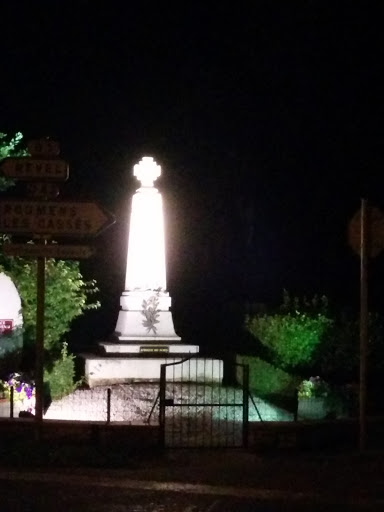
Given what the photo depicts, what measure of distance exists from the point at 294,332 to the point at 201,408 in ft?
11.7

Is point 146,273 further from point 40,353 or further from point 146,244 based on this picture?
point 40,353

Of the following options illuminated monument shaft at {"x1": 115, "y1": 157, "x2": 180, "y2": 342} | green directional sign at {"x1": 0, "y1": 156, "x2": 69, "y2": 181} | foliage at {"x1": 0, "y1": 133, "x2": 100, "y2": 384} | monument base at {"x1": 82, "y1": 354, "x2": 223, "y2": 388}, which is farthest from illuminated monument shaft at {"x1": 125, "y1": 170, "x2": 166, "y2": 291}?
green directional sign at {"x1": 0, "y1": 156, "x2": 69, "y2": 181}

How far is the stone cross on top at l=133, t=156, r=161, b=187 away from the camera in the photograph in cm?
2002

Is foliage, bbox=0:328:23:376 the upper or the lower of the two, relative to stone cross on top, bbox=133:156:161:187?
lower

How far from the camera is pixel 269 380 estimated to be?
16.8 meters

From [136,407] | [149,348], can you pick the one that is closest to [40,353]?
[136,407]

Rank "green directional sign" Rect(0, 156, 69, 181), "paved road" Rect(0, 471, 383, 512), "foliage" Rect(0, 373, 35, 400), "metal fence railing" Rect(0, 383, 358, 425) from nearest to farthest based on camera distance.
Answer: "paved road" Rect(0, 471, 383, 512), "green directional sign" Rect(0, 156, 69, 181), "metal fence railing" Rect(0, 383, 358, 425), "foliage" Rect(0, 373, 35, 400)

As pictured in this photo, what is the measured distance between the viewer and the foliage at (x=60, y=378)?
15461 millimetres

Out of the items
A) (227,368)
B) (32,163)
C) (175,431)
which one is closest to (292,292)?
(227,368)

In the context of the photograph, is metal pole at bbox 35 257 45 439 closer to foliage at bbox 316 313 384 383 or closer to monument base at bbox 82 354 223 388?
monument base at bbox 82 354 223 388

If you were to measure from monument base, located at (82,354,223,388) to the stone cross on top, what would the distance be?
Result: 4232 millimetres

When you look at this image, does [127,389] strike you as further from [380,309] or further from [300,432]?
[380,309]

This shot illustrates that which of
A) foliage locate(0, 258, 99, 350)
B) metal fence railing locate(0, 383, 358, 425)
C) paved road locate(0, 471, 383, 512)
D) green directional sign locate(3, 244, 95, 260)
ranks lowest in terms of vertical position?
paved road locate(0, 471, 383, 512)

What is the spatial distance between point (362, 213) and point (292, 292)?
19.5 metres
